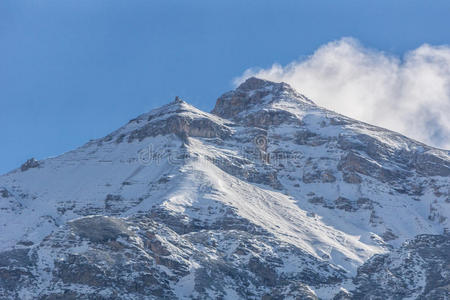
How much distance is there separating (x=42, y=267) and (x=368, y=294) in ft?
173

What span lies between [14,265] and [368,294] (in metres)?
57.4

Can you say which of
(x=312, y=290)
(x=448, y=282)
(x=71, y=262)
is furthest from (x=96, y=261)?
(x=448, y=282)

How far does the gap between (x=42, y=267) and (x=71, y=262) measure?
18.6 ft

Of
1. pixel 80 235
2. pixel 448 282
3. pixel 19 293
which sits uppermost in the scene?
pixel 448 282

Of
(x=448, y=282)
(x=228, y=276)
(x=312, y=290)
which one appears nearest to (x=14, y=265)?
(x=228, y=276)

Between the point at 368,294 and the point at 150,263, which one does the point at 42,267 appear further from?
the point at 368,294

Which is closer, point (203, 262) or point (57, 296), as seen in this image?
point (57, 296)

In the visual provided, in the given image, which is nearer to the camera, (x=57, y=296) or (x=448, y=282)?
(x=57, y=296)

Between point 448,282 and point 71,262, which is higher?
point 448,282

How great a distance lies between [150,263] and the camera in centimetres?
19450

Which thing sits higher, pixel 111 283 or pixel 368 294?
pixel 368 294

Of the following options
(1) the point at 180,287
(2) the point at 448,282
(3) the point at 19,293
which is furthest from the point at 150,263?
(2) the point at 448,282

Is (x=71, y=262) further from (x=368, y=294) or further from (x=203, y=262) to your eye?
(x=368, y=294)

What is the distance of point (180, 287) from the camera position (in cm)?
19150
